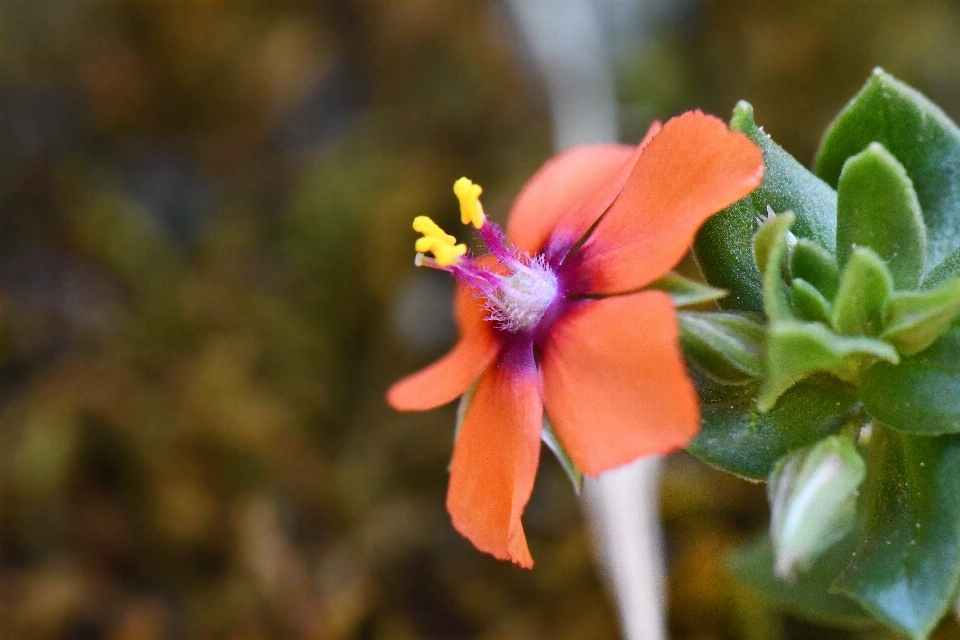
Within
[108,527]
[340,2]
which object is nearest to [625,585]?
[108,527]

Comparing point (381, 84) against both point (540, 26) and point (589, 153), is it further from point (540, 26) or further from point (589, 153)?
point (589, 153)

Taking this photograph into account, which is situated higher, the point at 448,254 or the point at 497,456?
the point at 448,254

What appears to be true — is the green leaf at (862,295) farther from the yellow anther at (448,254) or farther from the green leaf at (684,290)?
the yellow anther at (448,254)

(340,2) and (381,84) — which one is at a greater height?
(340,2)

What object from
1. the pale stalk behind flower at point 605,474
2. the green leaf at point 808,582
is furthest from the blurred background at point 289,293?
the green leaf at point 808,582

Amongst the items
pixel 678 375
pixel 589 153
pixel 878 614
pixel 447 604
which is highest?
pixel 589 153

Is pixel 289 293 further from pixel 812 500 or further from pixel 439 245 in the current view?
pixel 812 500

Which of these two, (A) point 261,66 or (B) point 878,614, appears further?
(A) point 261,66

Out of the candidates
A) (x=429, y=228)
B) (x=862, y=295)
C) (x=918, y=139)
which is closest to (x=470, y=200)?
(x=429, y=228)
